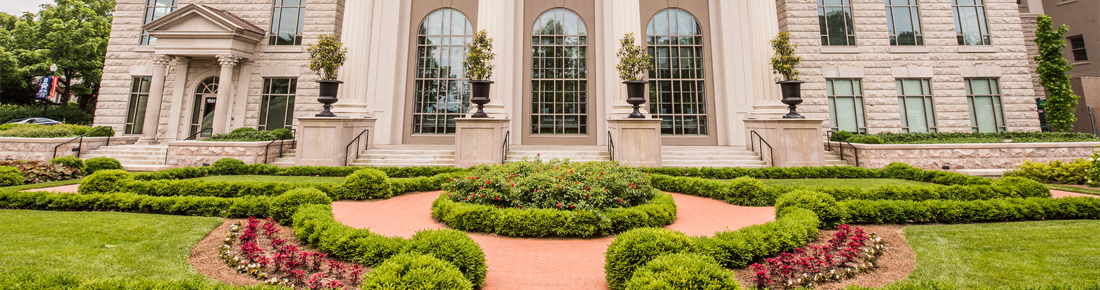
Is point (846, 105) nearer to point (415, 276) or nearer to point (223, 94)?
point (415, 276)

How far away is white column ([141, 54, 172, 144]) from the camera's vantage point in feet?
57.2

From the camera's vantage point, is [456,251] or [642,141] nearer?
[456,251]

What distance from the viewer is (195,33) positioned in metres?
16.9

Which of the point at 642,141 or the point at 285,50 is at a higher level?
the point at 285,50

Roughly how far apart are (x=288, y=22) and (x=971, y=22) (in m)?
30.5

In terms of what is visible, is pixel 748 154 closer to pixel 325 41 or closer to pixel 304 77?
pixel 325 41

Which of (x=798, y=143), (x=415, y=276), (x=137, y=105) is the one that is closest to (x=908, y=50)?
(x=798, y=143)

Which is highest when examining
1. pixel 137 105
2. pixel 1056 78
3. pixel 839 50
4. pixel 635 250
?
pixel 839 50

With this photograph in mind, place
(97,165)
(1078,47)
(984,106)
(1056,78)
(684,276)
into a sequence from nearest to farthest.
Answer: (684,276), (97,165), (1056,78), (984,106), (1078,47)

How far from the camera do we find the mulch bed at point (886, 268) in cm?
343

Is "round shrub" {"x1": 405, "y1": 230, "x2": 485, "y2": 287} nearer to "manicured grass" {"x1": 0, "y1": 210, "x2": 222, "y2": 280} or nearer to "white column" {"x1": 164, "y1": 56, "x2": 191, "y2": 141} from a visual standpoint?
"manicured grass" {"x1": 0, "y1": 210, "x2": 222, "y2": 280}

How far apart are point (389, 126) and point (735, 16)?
15.0 m

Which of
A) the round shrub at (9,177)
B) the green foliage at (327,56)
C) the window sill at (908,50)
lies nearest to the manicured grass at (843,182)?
the window sill at (908,50)

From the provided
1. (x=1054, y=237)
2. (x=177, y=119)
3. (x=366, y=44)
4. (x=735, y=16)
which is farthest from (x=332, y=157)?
(x=735, y=16)
